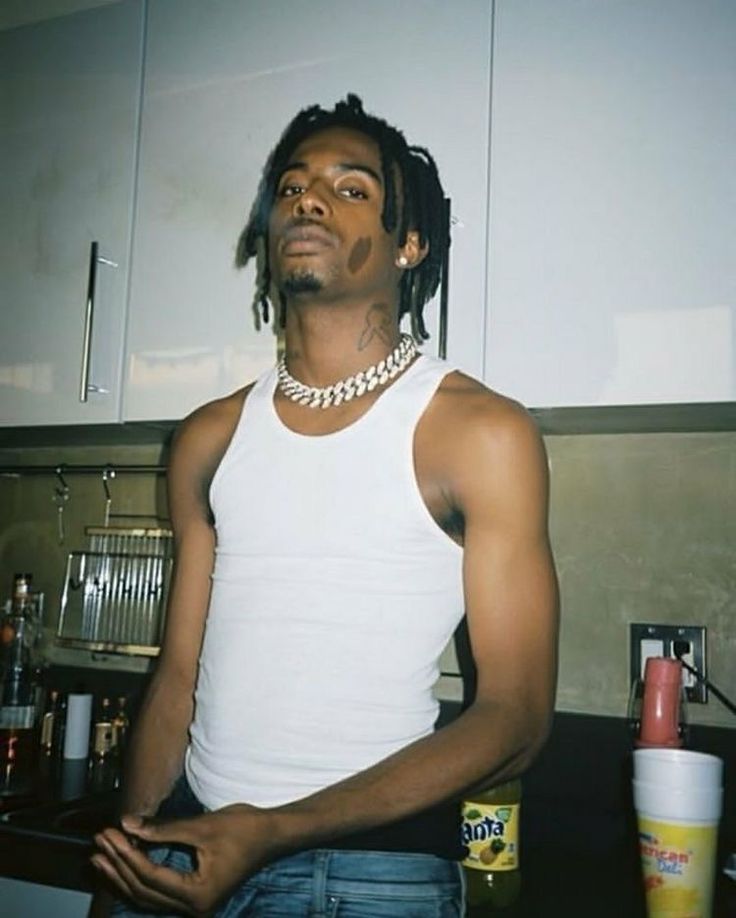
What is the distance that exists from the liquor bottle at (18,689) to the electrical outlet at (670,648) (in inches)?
43.2

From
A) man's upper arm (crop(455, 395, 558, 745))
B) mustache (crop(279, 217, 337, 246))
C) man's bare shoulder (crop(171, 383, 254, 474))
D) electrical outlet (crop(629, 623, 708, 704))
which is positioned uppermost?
mustache (crop(279, 217, 337, 246))

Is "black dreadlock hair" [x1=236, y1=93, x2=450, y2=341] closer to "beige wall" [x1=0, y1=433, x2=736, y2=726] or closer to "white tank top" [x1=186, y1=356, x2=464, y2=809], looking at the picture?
"white tank top" [x1=186, y1=356, x2=464, y2=809]

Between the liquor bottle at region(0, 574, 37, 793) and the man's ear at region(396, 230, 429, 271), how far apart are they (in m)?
1.05

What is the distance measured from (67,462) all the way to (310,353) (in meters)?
0.97

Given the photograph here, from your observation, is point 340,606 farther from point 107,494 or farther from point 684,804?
point 107,494

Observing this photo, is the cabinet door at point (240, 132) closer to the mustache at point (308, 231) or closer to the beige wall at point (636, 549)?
the mustache at point (308, 231)

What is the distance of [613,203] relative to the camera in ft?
3.80

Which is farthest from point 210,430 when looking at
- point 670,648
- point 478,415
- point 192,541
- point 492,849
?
point 670,648

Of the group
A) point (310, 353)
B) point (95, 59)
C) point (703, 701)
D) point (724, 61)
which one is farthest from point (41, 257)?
point (703, 701)

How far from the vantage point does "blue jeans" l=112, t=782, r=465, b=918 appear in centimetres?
88

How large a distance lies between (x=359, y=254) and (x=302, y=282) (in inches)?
3.4

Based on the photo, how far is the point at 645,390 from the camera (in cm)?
113

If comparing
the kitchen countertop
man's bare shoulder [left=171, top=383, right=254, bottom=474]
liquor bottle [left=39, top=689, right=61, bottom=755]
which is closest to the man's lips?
man's bare shoulder [left=171, top=383, right=254, bottom=474]

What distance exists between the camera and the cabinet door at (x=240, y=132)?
1250mm
